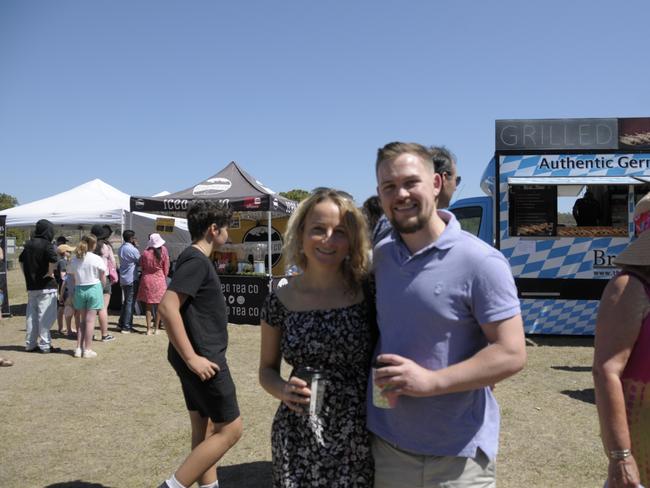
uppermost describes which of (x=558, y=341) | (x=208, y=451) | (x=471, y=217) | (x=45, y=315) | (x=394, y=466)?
(x=471, y=217)

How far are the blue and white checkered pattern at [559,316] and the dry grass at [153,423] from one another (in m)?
0.39

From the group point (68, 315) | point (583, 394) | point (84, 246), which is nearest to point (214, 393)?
point (583, 394)

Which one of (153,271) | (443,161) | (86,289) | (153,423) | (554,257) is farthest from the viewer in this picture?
(153,271)

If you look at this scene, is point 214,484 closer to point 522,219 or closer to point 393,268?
point 393,268

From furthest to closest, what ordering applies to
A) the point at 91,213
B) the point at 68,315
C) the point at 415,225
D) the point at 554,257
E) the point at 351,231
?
the point at 91,213 → the point at 68,315 → the point at 554,257 → the point at 351,231 → the point at 415,225

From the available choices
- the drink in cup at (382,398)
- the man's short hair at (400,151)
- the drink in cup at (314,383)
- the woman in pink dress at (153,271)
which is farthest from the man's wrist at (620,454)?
the woman in pink dress at (153,271)

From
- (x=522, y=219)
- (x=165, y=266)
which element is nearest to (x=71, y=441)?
(x=165, y=266)

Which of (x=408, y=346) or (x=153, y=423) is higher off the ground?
(x=408, y=346)

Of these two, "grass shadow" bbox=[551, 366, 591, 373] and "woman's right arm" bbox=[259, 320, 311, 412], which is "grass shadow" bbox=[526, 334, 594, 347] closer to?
"grass shadow" bbox=[551, 366, 591, 373]

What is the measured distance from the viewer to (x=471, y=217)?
952 centimetres

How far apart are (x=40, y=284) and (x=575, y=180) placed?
8.19 metres

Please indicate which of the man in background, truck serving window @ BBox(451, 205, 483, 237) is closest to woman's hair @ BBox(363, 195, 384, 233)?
truck serving window @ BBox(451, 205, 483, 237)

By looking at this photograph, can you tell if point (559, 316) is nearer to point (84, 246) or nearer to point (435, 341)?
point (84, 246)

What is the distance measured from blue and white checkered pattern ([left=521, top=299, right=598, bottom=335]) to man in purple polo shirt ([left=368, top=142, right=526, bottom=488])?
7.27 meters
